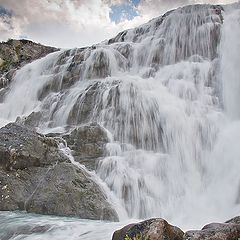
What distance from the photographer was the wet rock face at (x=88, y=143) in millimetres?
15715

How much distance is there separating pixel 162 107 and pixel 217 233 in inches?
456

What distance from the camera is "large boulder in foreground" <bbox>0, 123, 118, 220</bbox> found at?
1276 centimetres

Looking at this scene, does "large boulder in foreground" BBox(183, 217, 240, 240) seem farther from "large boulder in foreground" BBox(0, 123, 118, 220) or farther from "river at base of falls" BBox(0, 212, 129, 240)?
"large boulder in foreground" BBox(0, 123, 118, 220)

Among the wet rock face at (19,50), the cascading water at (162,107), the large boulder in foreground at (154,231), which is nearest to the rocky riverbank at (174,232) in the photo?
the large boulder in foreground at (154,231)

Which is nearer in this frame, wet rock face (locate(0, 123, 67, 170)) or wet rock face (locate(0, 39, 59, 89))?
wet rock face (locate(0, 123, 67, 170))

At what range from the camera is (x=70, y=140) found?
16547 millimetres

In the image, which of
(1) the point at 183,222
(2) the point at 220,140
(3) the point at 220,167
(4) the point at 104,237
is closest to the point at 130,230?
(4) the point at 104,237

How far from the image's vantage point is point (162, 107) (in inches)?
729

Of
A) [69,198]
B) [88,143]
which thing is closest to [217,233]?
[69,198]

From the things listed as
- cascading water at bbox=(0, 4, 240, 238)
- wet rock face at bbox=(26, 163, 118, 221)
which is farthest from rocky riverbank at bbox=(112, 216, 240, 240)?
wet rock face at bbox=(26, 163, 118, 221)

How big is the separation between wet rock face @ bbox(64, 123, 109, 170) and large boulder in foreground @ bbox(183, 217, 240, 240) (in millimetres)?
8281

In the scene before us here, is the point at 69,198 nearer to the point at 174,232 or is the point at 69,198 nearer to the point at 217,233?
the point at 174,232

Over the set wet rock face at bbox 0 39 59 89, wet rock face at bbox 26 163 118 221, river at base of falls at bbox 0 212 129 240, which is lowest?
river at base of falls at bbox 0 212 129 240

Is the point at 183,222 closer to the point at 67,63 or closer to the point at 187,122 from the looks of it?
the point at 187,122
